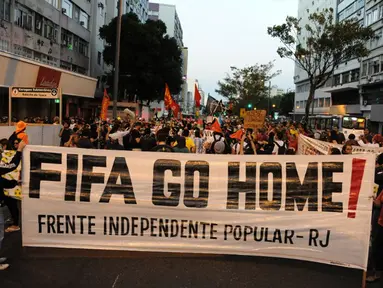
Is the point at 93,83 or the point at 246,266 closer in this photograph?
the point at 246,266

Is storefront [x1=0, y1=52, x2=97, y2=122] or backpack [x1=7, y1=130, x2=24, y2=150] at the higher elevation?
storefront [x1=0, y1=52, x2=97, y2=122]

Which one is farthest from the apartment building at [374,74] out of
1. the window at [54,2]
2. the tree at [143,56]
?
the window at [54,2]

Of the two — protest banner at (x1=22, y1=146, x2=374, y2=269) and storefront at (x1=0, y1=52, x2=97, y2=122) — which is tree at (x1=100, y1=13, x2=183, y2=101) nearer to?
storefront at (x1=0, y1=52, x2=97, y2=122)

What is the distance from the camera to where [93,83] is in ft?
125

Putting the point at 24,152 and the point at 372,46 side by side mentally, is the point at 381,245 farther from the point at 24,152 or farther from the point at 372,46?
the point at 372,46

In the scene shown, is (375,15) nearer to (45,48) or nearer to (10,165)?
(45,48)

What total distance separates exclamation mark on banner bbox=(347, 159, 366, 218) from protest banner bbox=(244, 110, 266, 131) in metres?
6.85

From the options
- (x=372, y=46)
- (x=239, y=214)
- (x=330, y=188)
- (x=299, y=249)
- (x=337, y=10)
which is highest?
(x=337, y=10)

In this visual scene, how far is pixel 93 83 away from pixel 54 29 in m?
5.84

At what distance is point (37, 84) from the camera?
26.2 m

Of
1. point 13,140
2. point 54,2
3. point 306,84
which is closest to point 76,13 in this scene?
point 54,2

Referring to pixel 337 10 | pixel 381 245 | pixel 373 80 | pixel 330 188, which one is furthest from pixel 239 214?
pixel 337 10

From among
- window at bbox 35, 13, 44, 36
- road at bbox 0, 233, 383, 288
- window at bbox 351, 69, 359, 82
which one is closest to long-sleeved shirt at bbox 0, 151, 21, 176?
road at bbox 0, 233, 383, 288

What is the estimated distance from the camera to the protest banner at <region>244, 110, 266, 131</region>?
1183cm
